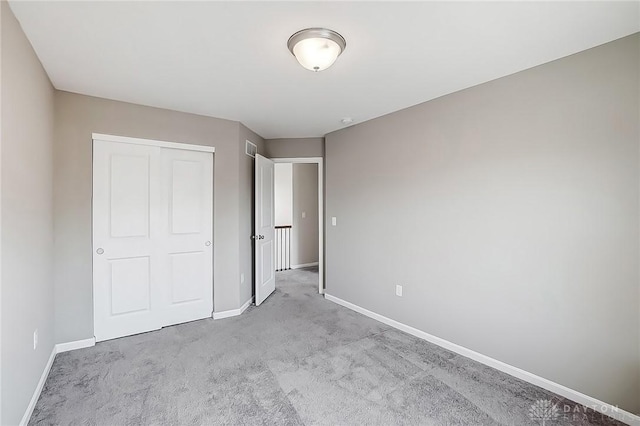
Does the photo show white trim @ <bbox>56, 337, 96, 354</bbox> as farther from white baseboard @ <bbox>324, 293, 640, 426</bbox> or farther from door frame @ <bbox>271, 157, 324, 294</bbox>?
white baseboard @ <bbox>324, 293, 640, 426</bbox>

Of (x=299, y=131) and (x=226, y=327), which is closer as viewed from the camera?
(x=226, y=327)

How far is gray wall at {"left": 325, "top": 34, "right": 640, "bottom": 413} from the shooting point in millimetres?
1907

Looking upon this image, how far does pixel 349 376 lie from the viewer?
93.4 inches

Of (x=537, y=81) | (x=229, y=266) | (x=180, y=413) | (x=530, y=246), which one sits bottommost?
(x=180, y=413)

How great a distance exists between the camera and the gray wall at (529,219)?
6.26ft

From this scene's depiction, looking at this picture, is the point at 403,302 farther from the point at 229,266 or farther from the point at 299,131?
the point at 299,131

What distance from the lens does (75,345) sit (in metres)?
2.81

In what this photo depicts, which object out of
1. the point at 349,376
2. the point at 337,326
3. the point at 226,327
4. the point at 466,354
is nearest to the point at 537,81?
the point at 466,354

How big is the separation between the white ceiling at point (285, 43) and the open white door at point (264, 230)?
1321 mm

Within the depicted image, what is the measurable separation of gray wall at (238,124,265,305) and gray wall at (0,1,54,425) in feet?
5.96

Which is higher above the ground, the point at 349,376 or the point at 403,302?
the point at 403,302

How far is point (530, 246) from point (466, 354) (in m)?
1.11

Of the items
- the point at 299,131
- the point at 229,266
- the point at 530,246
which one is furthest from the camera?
the point at 299,131

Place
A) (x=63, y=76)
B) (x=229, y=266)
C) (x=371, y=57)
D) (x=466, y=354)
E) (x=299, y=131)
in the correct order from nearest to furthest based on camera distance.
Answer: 1. (x=371, y=57)
2. (x=63, y=76)
3. (x=466, y=354)
4. (x=229, y=266)
5. (x=299, y=131)
